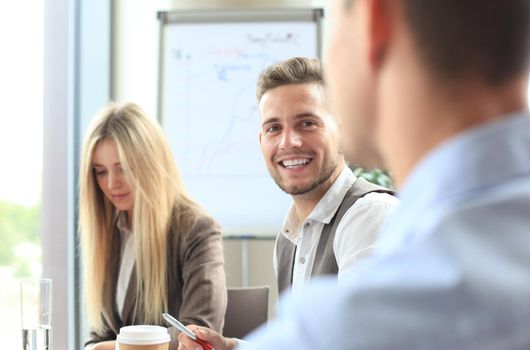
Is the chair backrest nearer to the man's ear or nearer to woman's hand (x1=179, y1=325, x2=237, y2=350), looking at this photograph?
woman's hand (x1=179, y1=325, x2=237, y2=350)

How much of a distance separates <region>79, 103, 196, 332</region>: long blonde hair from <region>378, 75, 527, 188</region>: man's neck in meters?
2.01

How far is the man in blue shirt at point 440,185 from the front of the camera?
1.33ft

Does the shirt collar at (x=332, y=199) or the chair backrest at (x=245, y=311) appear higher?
the shirt collar at (x=332, y=199)

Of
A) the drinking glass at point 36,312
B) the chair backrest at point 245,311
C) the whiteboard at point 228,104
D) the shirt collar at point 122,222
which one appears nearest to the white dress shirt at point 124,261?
the shirt collar at point 122,222

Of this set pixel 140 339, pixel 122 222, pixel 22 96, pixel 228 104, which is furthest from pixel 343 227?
pixel 22 96

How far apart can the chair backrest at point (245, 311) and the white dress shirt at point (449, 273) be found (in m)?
2.09

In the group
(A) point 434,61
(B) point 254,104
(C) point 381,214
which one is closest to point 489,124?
(A) point 434,61

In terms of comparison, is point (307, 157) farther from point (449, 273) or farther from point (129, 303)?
point (449, 273)

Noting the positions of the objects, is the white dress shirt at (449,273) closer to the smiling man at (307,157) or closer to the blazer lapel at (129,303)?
the smiling man at (307,157)

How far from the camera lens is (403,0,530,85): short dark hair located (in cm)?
47

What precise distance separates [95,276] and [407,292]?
2.27m

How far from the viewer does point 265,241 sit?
3766 mm

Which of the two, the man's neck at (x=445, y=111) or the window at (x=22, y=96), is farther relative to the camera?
the window at (x=22, y=96)

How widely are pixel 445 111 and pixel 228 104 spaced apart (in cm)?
325
